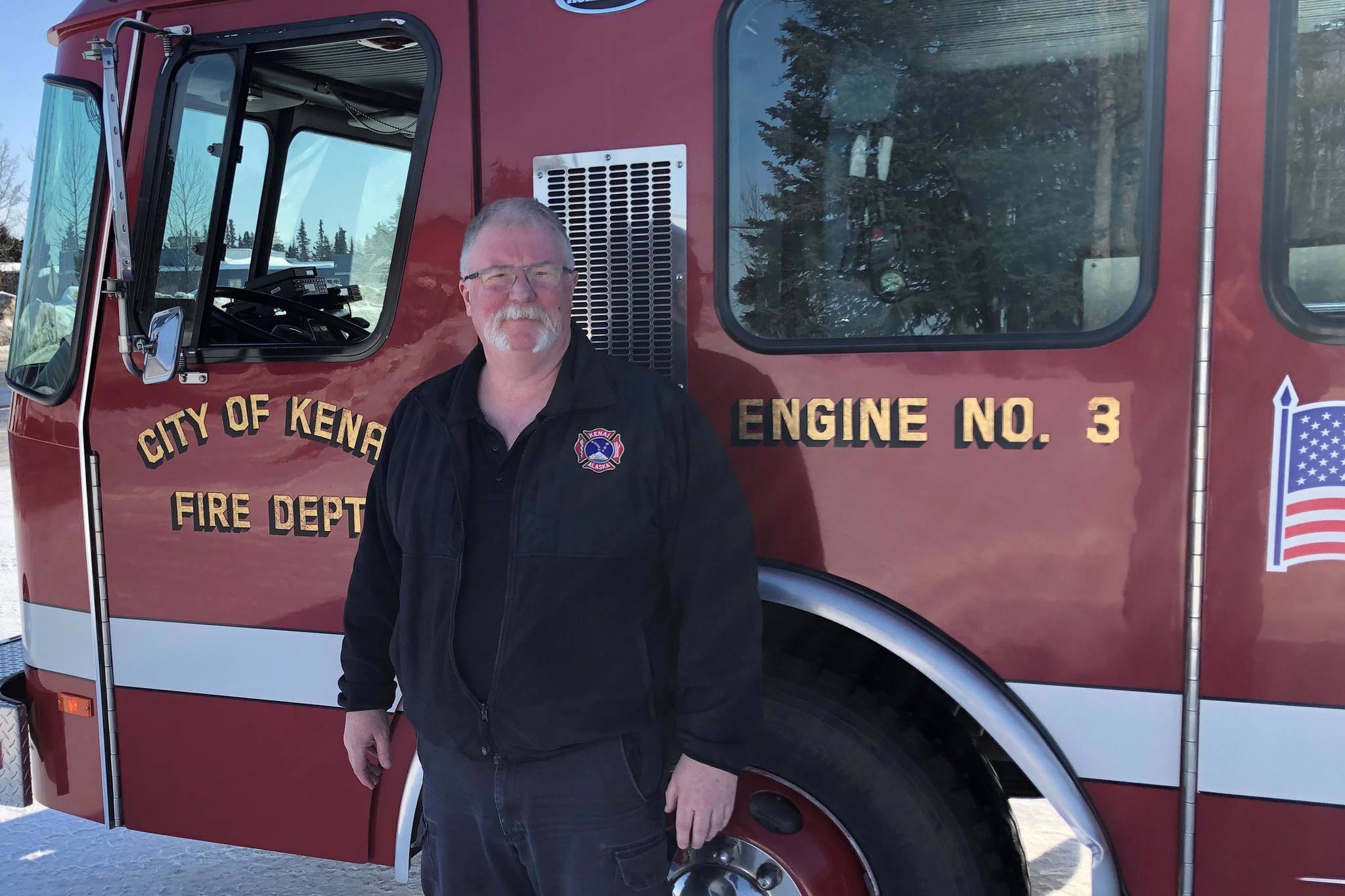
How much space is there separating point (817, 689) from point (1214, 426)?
91 cm

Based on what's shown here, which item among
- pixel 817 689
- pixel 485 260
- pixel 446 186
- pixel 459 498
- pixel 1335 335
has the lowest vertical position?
pixel 817 689

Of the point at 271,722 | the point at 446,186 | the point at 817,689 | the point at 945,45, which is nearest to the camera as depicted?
the point at 945,45

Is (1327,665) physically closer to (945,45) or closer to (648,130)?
(945,45)

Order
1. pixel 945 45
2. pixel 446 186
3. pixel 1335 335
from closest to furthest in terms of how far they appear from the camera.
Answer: pixel 1335 335 < pixel 945 45 < pixel 446 186

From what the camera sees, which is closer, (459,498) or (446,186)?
(459,498)

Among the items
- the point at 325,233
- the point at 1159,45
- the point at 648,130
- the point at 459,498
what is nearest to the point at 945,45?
the point at 1159,45

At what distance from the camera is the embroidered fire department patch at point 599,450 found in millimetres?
1798

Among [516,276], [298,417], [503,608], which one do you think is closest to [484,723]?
[503,608]

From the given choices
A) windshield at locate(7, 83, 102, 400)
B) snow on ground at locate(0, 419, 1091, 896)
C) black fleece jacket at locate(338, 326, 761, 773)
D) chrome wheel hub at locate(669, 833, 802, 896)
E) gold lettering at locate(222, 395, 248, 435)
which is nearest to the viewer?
black fleece jacket at locate(338, 326, 761, 773)

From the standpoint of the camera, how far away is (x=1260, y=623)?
1.86m

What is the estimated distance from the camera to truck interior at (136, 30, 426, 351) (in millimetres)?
2498

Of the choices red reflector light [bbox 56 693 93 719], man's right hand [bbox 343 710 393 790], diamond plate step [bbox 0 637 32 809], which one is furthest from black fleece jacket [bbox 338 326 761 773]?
diamond plate step [bbox 0 637 32 809]

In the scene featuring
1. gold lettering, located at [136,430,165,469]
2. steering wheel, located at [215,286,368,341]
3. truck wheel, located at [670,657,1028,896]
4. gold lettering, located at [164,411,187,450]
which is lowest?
truck wheel, located at [670,657,1028,896]

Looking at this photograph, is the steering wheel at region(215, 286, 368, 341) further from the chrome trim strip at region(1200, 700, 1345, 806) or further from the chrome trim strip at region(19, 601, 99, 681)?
the chrome trim strip at region(1200, 700, 1345, 806)
